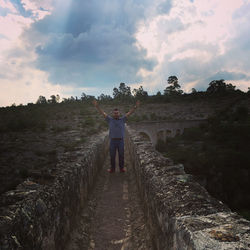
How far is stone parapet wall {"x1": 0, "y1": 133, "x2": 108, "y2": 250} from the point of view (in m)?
1.54

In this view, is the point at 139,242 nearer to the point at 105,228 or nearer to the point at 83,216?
the point at 105,228

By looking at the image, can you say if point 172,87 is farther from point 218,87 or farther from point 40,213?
point 40,213

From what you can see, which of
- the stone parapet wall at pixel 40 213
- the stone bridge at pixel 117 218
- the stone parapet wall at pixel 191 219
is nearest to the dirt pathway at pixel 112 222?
the stone bridge at pixel 117 218

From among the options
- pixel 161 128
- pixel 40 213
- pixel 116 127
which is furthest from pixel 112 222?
pixel 161 128

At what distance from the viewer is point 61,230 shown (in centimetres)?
238

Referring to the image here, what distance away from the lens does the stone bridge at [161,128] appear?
41562 mm

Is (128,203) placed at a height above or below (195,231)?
below

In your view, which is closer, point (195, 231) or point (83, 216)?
point (195, 231)

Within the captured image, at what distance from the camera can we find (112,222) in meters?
3.32

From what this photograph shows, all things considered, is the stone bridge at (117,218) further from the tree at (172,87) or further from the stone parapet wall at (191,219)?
the tree at (172,87)

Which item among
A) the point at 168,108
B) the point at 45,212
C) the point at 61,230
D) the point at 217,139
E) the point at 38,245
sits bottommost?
the point at 217,139

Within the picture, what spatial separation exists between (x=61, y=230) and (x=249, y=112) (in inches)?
2253

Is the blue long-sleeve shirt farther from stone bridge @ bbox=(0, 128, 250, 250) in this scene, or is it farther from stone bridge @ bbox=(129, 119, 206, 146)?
stone bridge @ bbox=(129, 119, 206, 146)

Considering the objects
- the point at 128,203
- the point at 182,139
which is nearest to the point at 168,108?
the point at 182,139
